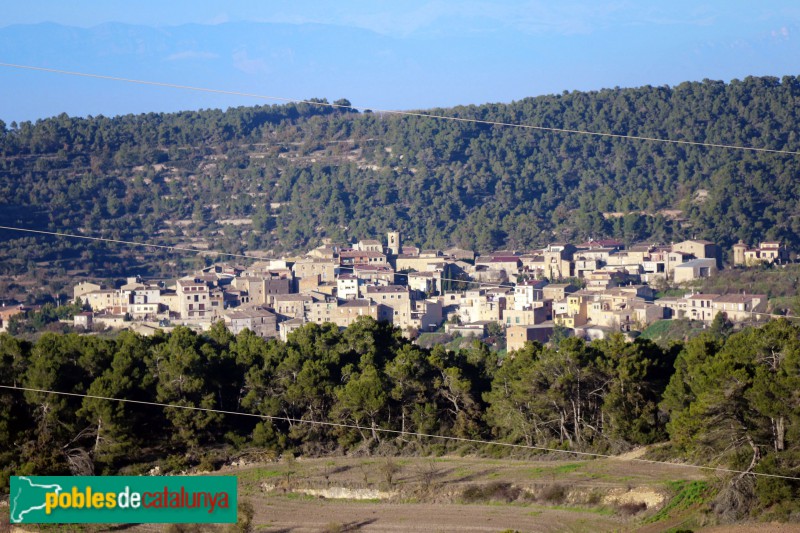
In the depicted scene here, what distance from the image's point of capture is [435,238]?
52.1 metres

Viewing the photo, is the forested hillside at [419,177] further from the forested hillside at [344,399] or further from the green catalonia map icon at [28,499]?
the green catalonia map icon at [28,499]

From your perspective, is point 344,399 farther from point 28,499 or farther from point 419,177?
point 419,177

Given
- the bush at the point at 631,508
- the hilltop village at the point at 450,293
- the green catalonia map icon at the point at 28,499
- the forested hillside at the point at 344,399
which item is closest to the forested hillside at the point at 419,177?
the hilltop village at the point at 450,293

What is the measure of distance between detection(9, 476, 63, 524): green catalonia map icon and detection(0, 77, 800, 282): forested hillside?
3171 cm

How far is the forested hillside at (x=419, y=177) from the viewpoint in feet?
157

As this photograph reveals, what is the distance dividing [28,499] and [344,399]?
5102 mm

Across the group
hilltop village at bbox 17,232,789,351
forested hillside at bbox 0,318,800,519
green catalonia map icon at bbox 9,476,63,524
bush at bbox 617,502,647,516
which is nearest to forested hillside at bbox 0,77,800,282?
hilltop village at bbox 17,232,789,351

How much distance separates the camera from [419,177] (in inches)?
2367

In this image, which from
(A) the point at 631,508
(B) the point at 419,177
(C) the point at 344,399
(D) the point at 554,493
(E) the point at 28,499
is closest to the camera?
(E) the point at 28,499

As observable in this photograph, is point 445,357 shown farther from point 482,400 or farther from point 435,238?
point 435,238

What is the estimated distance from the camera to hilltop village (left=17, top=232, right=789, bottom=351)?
34.1 metres

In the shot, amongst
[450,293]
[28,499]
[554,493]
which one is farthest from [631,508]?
[450,293]

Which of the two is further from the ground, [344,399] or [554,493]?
[344,399]

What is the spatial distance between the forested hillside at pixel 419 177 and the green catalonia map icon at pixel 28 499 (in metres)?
31.7
